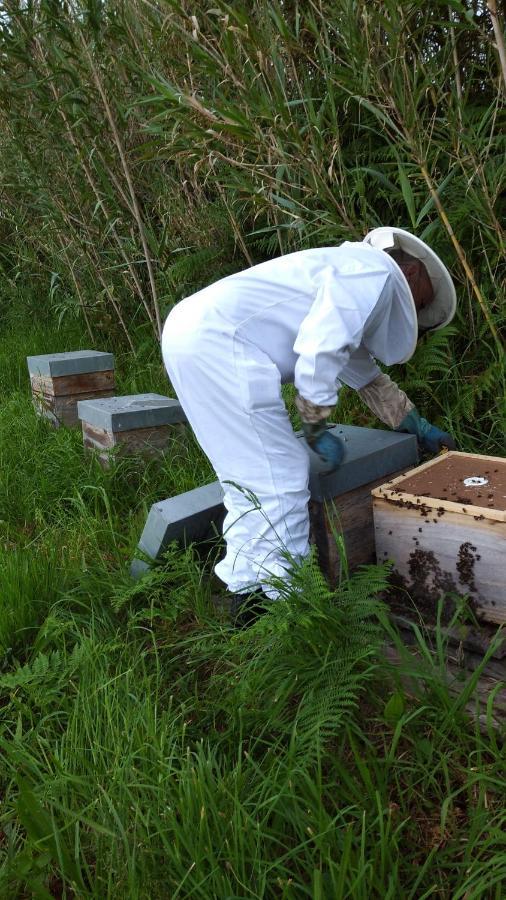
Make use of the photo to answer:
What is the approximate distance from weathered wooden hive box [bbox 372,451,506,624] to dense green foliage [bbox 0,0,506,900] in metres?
0.24

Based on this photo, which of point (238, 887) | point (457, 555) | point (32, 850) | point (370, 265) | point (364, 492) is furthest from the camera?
point (364, 492)

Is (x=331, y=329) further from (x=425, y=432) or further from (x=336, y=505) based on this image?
(x=425, y=432)

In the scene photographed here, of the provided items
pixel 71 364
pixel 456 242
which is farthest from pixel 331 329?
pixel 71 364

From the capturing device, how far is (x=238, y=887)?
151cm

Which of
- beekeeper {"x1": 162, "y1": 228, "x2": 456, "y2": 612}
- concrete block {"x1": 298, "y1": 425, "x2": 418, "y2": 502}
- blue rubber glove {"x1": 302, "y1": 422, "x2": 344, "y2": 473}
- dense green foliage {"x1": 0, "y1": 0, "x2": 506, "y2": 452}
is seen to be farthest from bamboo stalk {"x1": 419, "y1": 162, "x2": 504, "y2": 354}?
blue rubber glove {"x1": 302, "y1": 422, "x2": 344, "y2": 473}

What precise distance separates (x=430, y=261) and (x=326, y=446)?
0.81m

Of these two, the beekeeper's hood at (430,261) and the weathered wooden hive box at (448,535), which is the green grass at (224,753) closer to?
the weathered wooden hive box at (448,535)

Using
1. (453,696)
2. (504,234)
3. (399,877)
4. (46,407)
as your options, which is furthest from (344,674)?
(46,407)

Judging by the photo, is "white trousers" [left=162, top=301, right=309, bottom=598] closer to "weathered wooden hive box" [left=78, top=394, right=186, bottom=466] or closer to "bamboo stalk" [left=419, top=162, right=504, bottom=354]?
"bamboo stalk" [left=419, top=162, right=504, bottom=354]

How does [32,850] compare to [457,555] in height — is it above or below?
below

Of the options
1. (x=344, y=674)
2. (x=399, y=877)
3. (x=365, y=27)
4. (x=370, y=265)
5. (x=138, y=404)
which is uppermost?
(x=365, y=27)

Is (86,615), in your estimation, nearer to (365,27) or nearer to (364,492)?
(364,492)

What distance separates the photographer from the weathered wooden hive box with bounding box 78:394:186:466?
380 centimetres

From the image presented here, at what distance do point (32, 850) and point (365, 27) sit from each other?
3027 millimetres
